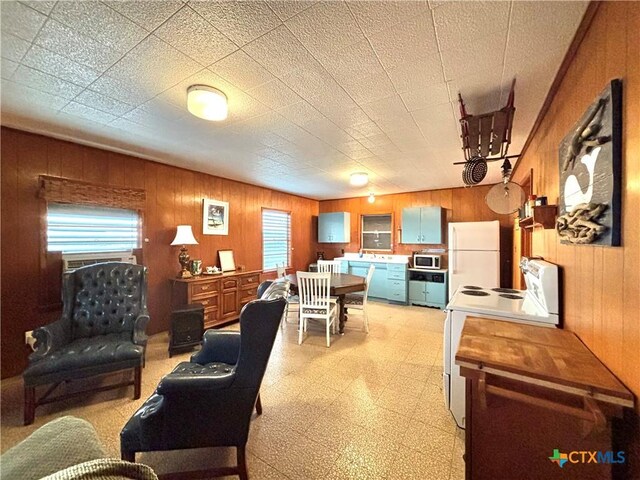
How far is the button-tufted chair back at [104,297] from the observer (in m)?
2.42

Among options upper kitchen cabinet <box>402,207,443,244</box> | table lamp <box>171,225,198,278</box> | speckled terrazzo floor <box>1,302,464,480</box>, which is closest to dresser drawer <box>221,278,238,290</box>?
table lamp <box>171,225,198,278</box>

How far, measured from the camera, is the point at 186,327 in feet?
10.0

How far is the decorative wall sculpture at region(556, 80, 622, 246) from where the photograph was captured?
3.04 feet

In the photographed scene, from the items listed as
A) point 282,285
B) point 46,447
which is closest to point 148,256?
point 282,285

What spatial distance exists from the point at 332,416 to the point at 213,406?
99 cm

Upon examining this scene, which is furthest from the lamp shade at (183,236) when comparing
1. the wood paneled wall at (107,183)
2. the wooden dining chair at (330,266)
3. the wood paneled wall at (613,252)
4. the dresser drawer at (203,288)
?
the wood paneled wall at (613,252)

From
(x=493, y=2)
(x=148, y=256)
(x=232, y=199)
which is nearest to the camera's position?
(x=493, y=2)

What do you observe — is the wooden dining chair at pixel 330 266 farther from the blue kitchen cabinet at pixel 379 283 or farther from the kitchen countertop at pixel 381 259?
the kitchen countertop at pixel 381 259

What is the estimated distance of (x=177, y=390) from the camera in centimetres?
131

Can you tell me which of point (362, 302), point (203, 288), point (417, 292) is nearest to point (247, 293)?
point (203, 288)

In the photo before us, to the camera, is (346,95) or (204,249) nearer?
(346,95)

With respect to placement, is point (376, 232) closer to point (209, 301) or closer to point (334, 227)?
point (334, 227)

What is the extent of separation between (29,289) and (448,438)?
3991 mm

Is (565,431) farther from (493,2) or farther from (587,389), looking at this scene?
(493,2)
